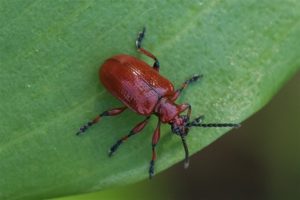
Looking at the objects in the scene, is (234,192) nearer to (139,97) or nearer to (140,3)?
(139,97)

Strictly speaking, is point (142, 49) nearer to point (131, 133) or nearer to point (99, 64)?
point (99, 64)

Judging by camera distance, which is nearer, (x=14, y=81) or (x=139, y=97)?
(x=14, y=81)

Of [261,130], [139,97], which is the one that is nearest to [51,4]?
[139,97]

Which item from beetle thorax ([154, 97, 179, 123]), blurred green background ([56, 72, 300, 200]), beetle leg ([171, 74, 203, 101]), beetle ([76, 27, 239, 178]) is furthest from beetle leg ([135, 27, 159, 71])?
blurred green background ([56, 72, 300, 200])

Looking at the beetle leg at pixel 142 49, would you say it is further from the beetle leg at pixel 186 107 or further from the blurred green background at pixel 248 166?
the blurred green background at pixel 248 166

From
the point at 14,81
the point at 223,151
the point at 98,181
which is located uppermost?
the point at 14,81

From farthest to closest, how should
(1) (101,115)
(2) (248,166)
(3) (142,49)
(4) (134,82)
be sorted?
1. (2) (248,166)
2. (4) (134,82)
3. (1) (101,115)
4. (3) (142,49)

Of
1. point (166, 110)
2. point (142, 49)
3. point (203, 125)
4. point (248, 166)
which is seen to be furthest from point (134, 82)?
point (248, 166)

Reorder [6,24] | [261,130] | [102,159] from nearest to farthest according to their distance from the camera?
[6,24]
[102,159]
[261,130]
